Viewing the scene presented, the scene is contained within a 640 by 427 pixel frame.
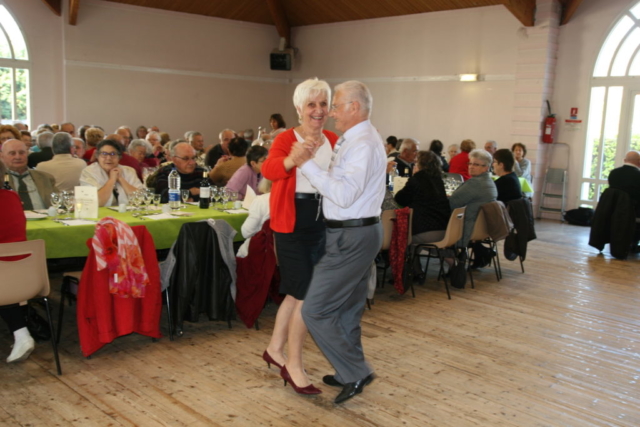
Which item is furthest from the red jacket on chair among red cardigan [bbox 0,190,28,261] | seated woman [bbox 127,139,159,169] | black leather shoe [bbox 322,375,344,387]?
seated woman [bbox 127,139,159,169]

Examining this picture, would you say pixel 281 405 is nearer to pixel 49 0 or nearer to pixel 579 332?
pixel 579 332

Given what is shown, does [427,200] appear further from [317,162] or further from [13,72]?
[13,72]

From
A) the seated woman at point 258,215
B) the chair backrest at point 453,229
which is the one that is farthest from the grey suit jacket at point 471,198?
the seated woman at point 258,215

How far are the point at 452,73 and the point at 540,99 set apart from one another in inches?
82.0

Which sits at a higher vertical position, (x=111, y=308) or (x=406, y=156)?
(x=406, y=156)

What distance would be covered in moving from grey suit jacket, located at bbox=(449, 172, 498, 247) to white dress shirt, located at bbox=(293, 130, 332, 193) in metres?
2.77

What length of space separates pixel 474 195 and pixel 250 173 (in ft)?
6.68

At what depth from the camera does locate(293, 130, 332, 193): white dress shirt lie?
300 cm

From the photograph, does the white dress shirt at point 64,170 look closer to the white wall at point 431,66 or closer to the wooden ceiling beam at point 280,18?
the white wall at point 431,66

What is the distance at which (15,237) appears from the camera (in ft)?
11.0

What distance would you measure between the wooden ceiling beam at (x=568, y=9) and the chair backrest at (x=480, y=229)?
636 cm

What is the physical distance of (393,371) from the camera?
142 inches

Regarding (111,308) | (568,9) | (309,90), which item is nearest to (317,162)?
(309,90)

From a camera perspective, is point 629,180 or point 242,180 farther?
point 629,180
